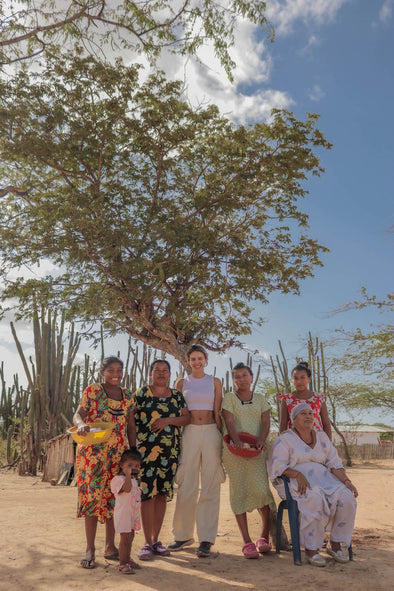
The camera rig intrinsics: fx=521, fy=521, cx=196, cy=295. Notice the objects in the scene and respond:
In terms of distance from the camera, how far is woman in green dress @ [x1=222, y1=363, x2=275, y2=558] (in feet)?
15.1

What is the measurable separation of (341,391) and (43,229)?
17.2m

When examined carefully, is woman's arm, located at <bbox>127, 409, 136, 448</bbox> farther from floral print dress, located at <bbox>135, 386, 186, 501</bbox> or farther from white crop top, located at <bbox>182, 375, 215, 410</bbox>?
white crop top, located at <bbox>182, 375, 215, 410</bbox>

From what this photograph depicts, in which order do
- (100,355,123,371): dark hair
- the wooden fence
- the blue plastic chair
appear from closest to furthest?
1. the blue plastic chair
2. (100,355,123,371): dark hair
3. the wooden fence

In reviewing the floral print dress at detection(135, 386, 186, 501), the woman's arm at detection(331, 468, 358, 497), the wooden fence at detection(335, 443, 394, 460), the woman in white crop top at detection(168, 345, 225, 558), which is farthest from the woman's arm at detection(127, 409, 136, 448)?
the wooden fence at detection(335, 443, 394, 460)

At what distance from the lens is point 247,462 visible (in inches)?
186

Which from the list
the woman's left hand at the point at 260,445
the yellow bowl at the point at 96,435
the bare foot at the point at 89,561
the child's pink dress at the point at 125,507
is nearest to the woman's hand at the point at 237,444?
the woman's left hand at the point at 260,445

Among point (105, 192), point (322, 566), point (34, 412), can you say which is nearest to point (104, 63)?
point (105, 192)

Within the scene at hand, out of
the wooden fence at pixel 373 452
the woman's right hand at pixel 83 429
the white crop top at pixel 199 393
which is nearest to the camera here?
the woman's right hand at pixel 83 429

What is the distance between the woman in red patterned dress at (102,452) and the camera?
4.29 metres

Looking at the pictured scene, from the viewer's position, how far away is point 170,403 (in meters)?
4.71

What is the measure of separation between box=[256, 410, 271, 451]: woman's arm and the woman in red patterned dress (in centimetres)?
112

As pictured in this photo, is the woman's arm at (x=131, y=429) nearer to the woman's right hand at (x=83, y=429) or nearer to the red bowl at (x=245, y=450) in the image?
the woman's right hand at (x=83, y=429)

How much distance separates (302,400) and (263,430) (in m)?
0.55

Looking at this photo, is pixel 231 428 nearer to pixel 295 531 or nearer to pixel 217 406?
pixel 217 406
